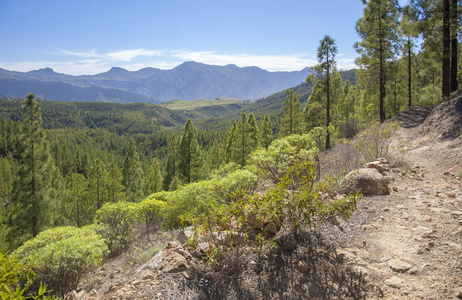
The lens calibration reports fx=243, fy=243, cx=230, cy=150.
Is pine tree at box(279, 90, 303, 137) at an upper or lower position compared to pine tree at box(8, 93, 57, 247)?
upper

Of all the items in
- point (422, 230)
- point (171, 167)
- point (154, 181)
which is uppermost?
point (422, 230)

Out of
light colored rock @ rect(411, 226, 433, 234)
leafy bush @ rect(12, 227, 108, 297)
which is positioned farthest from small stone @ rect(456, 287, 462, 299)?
leafy bush @ rect(12, 227, 108, 297)

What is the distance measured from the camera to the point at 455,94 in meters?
12.1

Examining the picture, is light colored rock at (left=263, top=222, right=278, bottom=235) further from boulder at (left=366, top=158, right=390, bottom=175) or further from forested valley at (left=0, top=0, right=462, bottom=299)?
boulder at (left=366, top=158, right=390, bottom=175)

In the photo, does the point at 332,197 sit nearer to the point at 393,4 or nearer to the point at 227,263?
the point at 227,263

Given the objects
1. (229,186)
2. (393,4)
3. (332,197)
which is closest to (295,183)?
(332,197)

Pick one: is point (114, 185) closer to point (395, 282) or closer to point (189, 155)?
point (189, 155)

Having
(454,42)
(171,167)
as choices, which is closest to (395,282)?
(454,42)

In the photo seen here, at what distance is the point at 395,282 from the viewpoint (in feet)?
10.8

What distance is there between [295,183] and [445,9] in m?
13.9

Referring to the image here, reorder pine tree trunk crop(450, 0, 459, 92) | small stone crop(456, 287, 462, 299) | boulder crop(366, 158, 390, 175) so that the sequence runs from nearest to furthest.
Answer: small stone crop(456, 287, 462, 299) < boulder crop(366, 158, 390, 175) < pine tree trunk crop(450, 0, 459, 92)

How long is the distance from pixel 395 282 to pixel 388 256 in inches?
24.7

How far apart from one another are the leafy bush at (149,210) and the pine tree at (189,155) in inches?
581

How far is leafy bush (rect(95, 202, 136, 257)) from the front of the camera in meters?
9.99
